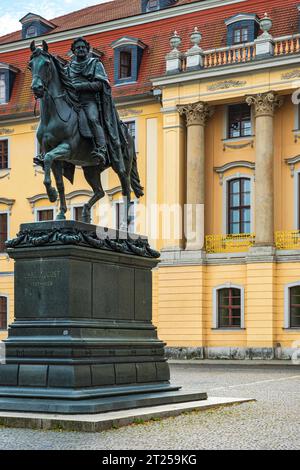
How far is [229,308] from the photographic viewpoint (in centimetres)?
3978

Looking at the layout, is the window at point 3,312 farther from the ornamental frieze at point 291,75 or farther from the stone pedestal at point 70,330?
the stone pedestal at point 70,330

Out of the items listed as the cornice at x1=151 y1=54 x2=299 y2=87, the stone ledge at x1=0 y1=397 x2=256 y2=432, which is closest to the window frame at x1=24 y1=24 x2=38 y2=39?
the cornice at x1=151 y1=54 x2=299 y2=87

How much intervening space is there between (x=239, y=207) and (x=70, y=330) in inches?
1104

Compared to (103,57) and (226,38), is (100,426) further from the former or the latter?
(103,57)

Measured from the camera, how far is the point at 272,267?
3816cm

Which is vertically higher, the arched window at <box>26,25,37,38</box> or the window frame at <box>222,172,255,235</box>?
the arched window at <box>26,25,37,38</box>

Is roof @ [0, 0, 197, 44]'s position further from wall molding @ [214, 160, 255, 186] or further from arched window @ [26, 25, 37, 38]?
wall molding @ [214, 160, 255, 186]

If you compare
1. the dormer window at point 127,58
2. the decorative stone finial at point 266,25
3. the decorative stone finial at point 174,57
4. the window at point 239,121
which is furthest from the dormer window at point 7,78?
the decorative stone finial at point 266,25

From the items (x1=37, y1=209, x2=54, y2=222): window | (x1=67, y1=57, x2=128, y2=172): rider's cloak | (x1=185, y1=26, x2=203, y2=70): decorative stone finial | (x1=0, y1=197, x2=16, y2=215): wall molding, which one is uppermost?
(x1=185, y1=26, x2=203, y2=70): decorative stone finial

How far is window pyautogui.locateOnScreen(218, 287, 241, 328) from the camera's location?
39594 millimetres

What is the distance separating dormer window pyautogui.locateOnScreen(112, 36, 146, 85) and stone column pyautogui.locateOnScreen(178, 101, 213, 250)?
4.45 metres

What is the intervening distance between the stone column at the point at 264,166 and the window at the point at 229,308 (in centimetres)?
255
